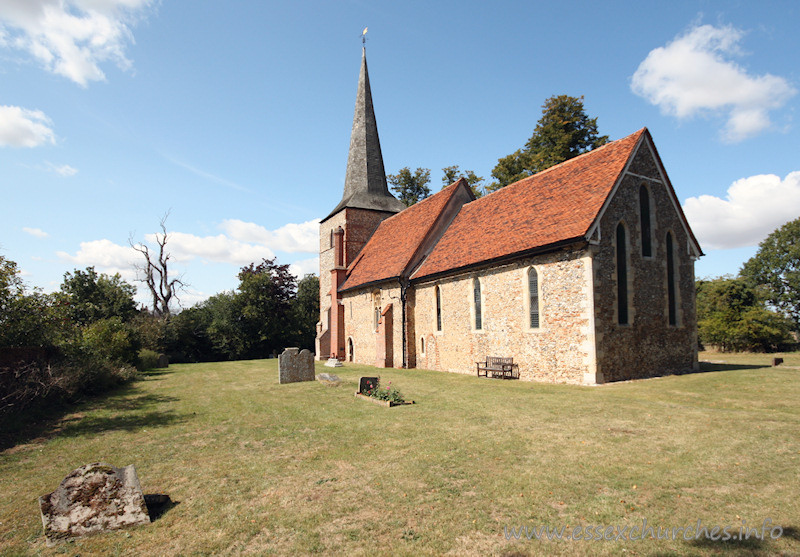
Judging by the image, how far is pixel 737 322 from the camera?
3203 centimetres

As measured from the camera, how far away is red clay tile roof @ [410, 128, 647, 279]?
52.4ft

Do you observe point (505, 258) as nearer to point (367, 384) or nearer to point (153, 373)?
point (367, 384)

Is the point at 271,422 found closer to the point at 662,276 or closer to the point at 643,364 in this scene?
the point at 643,364

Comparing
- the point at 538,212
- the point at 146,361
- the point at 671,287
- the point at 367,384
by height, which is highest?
the point at 538,212

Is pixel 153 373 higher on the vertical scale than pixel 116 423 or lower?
lower

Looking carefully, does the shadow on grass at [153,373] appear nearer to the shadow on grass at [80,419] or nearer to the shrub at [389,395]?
the shadow on grass at [80,419]

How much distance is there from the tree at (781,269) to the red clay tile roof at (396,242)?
3848 cm

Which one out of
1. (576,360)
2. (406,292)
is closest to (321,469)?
(576,360)

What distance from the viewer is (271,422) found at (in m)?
10.2

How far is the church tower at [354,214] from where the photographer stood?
3256cm

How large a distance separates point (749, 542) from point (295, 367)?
49.8 feet

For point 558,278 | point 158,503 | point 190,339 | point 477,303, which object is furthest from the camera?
point 190,339

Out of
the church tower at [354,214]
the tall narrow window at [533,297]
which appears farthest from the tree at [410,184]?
the tall narrow window at [533,297]

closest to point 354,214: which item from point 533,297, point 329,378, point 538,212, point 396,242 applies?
point 396,242
